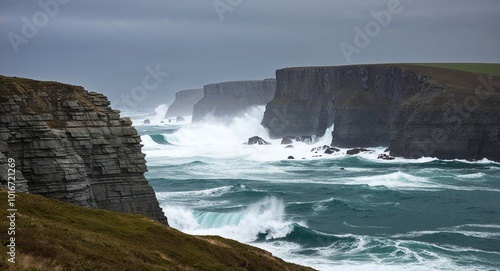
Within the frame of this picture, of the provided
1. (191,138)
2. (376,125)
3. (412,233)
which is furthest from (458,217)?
(191,138)

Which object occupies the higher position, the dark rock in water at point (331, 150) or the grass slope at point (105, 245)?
the dark rock in water at point (331, 150)

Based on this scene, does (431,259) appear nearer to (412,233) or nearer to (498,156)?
(412,233)

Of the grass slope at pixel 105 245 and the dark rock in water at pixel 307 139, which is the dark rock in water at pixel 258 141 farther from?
the grass slope at pixel 105 245

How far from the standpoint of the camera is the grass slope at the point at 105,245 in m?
20.2

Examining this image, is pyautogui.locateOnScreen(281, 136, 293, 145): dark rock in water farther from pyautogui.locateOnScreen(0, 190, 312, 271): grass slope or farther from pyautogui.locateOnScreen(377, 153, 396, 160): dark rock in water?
pyautogui.locateOnScreen(0, 190, 312, 271): grass slope

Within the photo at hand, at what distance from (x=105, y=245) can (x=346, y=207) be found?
3674 cm

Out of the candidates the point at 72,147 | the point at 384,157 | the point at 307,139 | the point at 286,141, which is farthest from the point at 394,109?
the point at 72,147

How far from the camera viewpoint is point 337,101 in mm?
119500

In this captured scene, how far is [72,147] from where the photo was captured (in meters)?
32.3

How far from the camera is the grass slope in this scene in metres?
20.2

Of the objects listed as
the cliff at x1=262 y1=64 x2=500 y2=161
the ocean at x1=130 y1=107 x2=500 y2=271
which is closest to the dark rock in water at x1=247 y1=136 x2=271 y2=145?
the cliff at x1=262 y1=64 x2=500 y2=161

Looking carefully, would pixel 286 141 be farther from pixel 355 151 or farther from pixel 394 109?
pixel 355 151

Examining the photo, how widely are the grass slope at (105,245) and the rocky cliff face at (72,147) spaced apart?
330 cm

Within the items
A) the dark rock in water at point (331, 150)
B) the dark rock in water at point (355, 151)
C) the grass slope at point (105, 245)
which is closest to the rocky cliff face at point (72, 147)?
the grass slope at point (105, 245)
